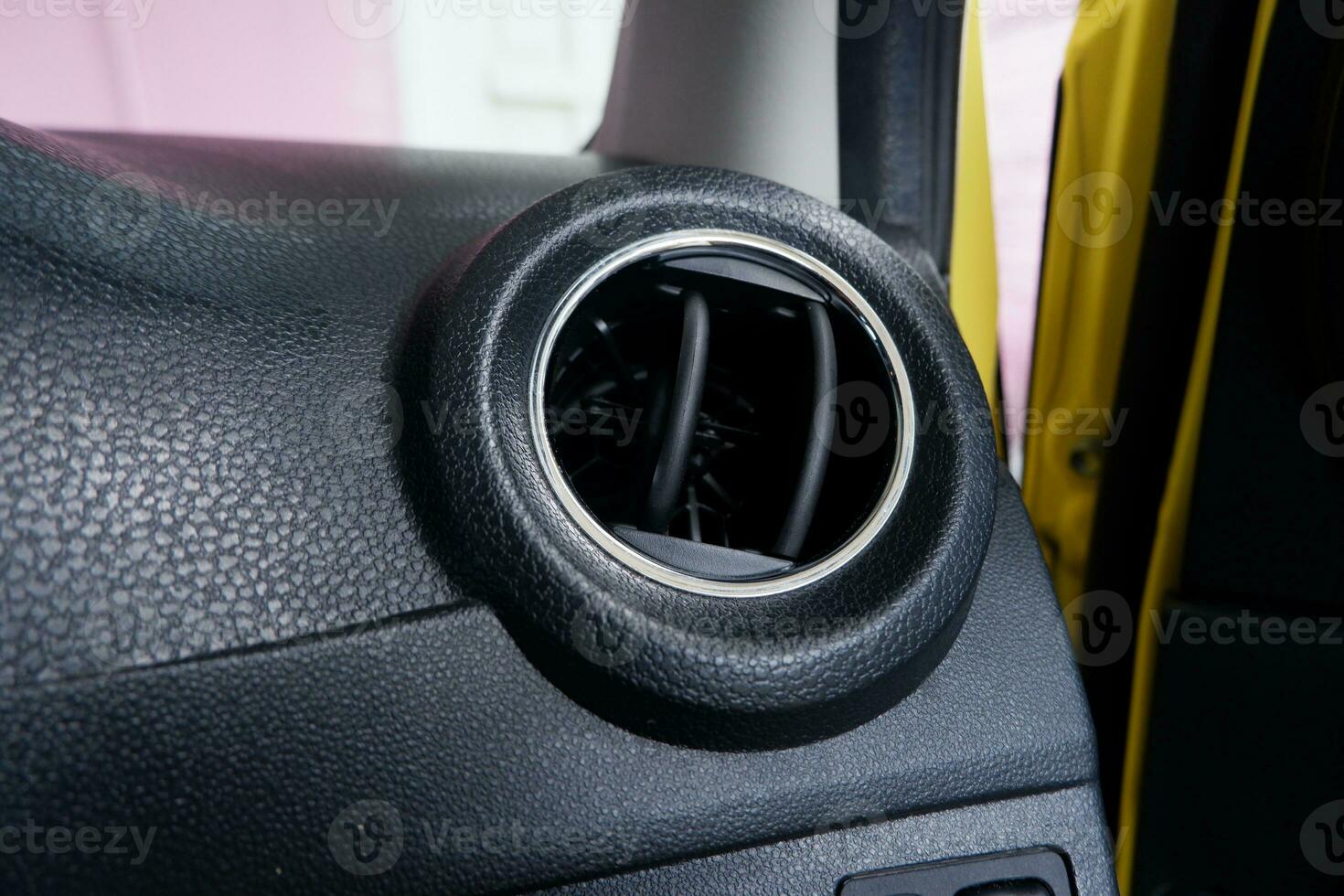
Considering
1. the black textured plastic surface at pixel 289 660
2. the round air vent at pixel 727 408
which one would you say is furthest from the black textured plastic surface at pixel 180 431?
the round air vent at pixel 727 408

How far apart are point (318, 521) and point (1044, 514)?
36.6 inches

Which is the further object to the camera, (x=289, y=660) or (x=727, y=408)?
(x=727, y=408)

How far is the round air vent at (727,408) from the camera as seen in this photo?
0.66 m

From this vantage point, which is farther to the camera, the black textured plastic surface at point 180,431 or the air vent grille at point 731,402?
the air vent grille at point 731,402

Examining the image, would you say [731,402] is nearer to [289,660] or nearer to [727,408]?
[727,408]

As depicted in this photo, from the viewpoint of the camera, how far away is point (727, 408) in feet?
2.52

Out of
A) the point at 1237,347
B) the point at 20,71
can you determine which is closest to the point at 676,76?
the point at 1237,347

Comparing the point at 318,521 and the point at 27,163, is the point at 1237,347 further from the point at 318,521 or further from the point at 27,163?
the point at 27,163

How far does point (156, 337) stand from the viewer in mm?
597

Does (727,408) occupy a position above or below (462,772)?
above

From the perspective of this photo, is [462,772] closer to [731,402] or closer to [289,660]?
[289,660]

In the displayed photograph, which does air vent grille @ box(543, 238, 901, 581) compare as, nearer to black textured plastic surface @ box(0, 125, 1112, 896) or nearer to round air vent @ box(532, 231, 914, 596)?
round air vent @ box(532, 231, 914, 596)

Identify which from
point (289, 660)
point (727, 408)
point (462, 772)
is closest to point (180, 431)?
point (289, 660)

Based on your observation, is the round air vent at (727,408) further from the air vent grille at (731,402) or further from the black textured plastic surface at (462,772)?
the black textured plastic surface at (462,772)
